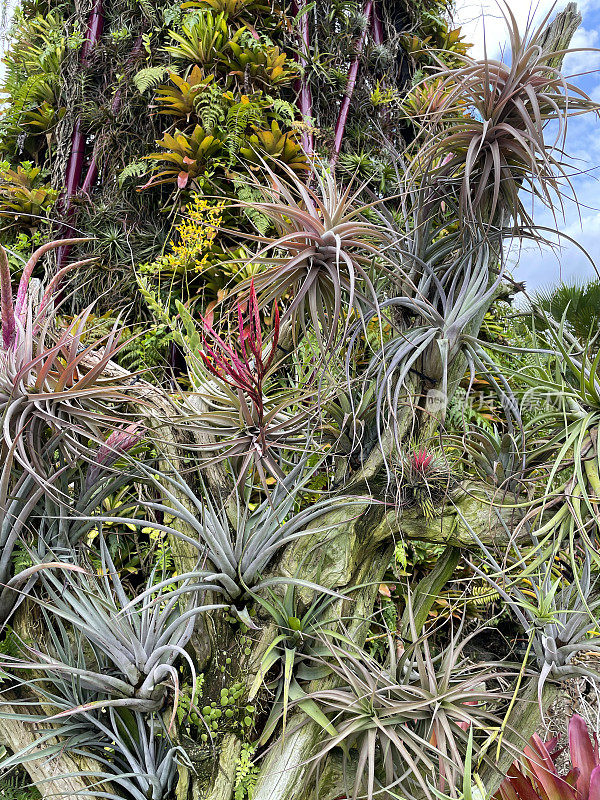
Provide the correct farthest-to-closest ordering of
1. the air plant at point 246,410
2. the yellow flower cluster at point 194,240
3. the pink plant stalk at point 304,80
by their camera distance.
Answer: the pink plant stalk at point 304,80 < the yellow flower cluster at point 194,240 < the air plant at point 246,410

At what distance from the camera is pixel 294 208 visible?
184 cm

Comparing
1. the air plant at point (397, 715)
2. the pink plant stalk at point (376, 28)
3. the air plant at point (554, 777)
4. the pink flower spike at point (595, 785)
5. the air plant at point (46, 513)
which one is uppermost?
the pink plant stalk at point (376, 28)

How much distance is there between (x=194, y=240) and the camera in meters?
2.99

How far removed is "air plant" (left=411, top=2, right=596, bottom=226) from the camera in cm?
181

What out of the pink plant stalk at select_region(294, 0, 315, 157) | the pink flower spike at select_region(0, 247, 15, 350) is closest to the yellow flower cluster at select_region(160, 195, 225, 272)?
the pink plant stalk at select_region(294, 0, 315, 157)

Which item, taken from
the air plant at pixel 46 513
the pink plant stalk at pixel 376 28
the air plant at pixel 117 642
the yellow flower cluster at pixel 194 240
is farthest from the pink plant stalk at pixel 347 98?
the air plant at pixel 117 642

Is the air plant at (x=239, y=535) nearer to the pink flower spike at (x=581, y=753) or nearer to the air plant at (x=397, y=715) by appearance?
the air plant at (x=397, y=715)

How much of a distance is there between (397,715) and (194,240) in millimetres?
2352

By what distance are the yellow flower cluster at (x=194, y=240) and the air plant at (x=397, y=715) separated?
6.56ft

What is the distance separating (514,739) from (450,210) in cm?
207

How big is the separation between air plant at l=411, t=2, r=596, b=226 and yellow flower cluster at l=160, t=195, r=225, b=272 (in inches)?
48.5

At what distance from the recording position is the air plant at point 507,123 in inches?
71.3

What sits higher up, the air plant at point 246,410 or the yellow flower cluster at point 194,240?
the yellow flower cluster at point 194,240

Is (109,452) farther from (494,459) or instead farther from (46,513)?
(494,459)
